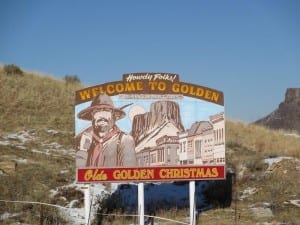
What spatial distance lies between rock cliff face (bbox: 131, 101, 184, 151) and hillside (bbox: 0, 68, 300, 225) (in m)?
3.46

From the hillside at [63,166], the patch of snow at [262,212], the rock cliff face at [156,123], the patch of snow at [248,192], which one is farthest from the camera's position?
the patch of snow at [248,192]

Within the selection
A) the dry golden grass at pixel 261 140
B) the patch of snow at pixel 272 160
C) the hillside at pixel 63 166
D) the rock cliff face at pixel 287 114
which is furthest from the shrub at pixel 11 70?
the rock cliff face at pixel 287 114

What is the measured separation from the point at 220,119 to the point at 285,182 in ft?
26.8

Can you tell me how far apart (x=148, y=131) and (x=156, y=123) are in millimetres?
365

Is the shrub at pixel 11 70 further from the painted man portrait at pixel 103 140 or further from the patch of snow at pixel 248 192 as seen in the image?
the painted man portrait at pixel 103 140

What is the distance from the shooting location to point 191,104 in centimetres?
1883

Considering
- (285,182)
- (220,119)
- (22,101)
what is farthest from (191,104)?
(22,101)

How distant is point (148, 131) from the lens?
18344 millimetres

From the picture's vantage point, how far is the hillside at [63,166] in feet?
67.3

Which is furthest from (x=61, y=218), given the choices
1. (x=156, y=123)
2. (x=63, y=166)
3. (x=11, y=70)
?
(x=11, y=70)

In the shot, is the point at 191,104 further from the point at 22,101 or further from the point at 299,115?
the point at 299,115

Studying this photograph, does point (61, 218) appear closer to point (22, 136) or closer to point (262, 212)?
point (262, 212)

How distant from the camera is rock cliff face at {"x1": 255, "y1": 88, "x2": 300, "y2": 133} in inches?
3408

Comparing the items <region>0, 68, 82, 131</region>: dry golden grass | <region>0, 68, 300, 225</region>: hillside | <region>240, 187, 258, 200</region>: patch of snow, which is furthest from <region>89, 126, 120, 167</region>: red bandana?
<region>0, 68, 82, 131</region>: dry golden grass
